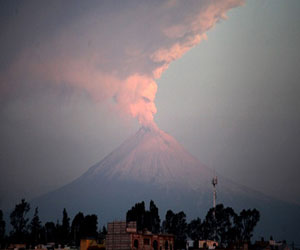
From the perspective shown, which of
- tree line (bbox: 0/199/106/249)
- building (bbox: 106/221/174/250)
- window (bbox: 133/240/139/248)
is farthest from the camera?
tree line (bbox: 0/199/106/249)

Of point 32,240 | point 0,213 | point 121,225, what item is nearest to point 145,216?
point 32,240

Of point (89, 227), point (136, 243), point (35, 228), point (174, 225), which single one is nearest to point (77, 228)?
point (89, 227)

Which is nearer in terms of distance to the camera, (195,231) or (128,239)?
(128,239)

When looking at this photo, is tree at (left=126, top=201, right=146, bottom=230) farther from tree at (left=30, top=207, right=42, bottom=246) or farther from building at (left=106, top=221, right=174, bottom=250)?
building at (left=106, top=221, right=174, bottom=250)

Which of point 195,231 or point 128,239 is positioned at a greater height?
point 195,231

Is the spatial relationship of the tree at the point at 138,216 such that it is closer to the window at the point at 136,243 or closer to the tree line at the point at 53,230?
the tree line at the point at 53,230

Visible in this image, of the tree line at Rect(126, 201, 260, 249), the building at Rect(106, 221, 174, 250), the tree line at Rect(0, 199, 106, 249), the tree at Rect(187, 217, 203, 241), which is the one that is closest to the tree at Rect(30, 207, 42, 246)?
the tree line at Rect(0, 199, 106, 249)

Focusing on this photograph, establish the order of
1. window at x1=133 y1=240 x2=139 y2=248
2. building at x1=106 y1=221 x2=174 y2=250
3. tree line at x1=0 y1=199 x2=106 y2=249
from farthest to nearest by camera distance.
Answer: tree line at x1=0 y1=199 x2=106 y2=249 → window at x1=133 y1=240 x2=139 y2=248 → building at x1=106 y1=221 x2=174 y2=250

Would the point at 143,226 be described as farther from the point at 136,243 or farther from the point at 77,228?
the point at 136,243
